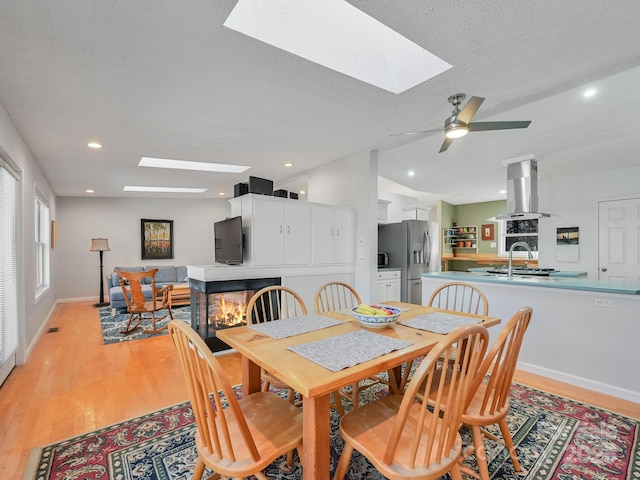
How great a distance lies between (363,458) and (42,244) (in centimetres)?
598

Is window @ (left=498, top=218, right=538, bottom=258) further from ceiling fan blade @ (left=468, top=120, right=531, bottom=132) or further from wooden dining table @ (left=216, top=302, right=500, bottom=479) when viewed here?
wooden dining table @ (left=216, top=302, right=500, bottom=479)

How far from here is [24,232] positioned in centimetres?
333

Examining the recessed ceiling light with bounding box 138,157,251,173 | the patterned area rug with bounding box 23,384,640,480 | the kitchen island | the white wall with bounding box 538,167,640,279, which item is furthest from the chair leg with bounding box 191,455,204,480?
the white wall with bounding box 538,167,640,279

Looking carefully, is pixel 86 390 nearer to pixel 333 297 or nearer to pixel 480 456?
pixel 333 297

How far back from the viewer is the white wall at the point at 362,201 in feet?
13.5

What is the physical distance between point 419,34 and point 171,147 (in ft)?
10.00

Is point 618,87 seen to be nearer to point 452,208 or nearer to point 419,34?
point 419,34

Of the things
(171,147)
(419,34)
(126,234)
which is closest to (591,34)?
(419,34)

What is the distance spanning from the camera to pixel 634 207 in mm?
4734

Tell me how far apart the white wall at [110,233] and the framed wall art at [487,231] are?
7.19 meters

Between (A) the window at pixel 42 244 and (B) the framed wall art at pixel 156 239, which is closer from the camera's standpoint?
(A) the window at pixel 42 244

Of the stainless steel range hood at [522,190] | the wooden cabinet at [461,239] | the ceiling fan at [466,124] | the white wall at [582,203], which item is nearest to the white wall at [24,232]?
the ceiling fan at [466,124]

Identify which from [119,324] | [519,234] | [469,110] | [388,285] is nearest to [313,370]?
[469,110]

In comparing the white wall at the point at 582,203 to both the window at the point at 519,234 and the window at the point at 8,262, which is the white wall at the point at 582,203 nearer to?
the window at the point at 519,234
